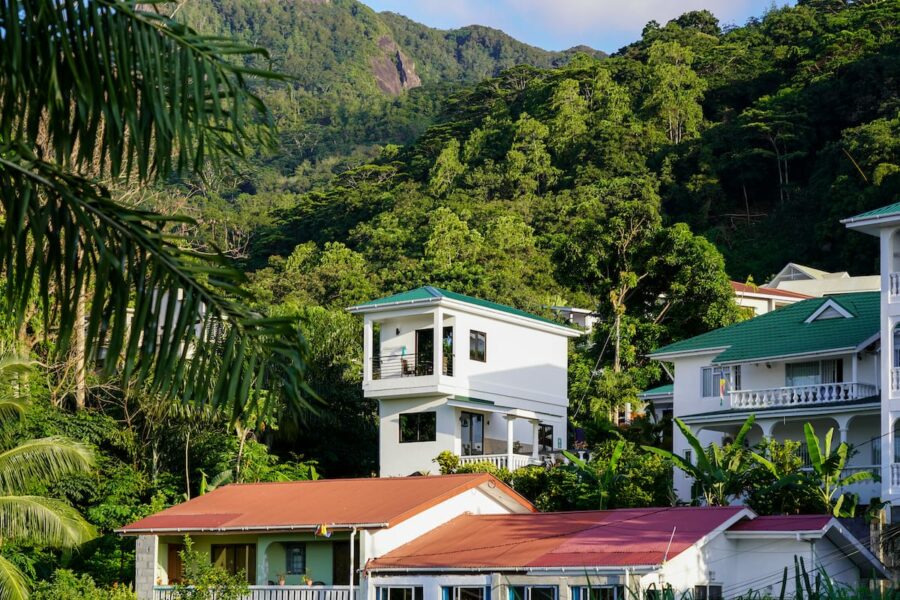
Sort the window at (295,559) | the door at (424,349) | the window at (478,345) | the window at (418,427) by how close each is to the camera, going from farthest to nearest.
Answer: the window at (478,345), the door at (424,349), the window at (418,427), the window at (295,559)

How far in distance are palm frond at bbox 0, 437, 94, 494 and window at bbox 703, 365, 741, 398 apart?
19746mm

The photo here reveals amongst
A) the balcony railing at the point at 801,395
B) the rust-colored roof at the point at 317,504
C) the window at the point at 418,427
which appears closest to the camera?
the rust-colored roof at the point at 317,504

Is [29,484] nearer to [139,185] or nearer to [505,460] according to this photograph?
[505,460]

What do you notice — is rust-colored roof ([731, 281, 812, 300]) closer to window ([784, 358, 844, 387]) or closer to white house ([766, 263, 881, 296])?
white house ([766, 263, 881, 296])

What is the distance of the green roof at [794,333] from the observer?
39.2 meters

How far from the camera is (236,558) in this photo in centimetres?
3519

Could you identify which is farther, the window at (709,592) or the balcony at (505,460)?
the balcony at (505,460)

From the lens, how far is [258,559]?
3431 centimetres

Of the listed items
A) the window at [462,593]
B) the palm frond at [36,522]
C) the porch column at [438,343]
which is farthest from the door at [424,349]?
the window at [462,593]

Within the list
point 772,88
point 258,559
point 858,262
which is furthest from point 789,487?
point 772,88

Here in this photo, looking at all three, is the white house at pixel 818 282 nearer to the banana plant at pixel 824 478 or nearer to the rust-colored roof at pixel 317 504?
the banana plant at pixel 824 478

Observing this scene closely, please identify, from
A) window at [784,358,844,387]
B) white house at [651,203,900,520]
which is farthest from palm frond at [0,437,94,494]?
window at [784,358,844,387]

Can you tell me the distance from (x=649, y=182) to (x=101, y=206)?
7214 centimetres

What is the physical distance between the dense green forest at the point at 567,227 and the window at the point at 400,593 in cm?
454
